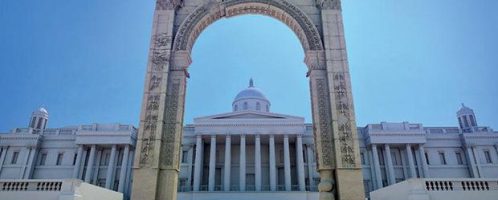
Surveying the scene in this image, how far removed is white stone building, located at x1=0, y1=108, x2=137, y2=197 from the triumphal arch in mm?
33017

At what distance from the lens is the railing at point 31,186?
44.0 feet

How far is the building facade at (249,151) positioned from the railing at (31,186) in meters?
24.5

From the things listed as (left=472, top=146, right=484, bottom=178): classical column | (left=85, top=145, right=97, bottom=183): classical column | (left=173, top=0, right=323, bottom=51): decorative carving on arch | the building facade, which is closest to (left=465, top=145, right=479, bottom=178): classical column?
the building facade

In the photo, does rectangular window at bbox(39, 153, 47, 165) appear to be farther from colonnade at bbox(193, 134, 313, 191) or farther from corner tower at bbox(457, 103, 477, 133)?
corner tower at bbox(457, 103, 477, 133)

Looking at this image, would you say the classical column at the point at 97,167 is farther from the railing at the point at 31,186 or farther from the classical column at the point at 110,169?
the railing at the point at 31,186

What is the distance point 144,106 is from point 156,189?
2.70 m

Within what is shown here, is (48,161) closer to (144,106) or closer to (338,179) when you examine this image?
(144,106)

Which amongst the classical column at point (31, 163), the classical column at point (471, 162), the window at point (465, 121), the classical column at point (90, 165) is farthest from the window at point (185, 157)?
the window at point (465, 121)

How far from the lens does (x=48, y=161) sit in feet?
137

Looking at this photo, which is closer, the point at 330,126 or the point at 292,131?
the point at 330,126

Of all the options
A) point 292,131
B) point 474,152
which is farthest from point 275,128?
point 474,152

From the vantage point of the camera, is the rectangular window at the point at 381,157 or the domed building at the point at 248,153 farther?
the rectangular window at the point at 381,157

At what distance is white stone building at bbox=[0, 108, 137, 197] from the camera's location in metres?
40.3

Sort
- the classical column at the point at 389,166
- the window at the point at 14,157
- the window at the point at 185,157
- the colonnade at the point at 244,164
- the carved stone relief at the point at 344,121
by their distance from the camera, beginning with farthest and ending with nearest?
the window at the point at 14,157, the window at the point at 185,157, the classical column at the point at 389,166, the colonnade at the point at 244,164, the carved stone relief at the point at 344,121
